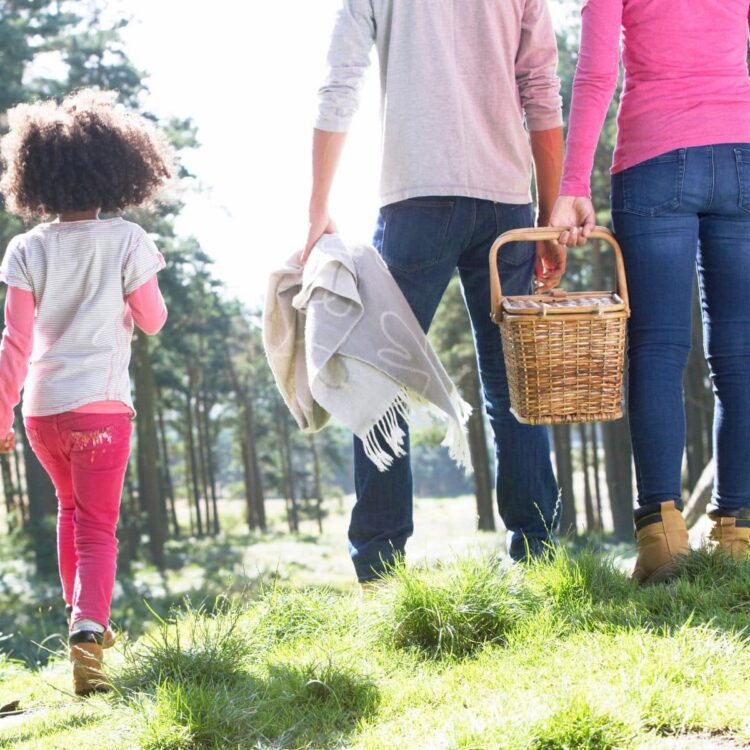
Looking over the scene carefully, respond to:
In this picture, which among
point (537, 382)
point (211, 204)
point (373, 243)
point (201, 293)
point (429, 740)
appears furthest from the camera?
point (201, 293)

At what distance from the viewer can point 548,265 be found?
11.9 ft

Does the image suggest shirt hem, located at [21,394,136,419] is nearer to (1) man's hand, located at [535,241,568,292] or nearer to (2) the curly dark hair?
(2) the curly dark hair

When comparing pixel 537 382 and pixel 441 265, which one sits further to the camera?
pixel 441 265

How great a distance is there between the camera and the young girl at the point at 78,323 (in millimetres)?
3248

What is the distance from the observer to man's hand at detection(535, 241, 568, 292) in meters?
3.56

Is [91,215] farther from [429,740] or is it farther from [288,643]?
[429,740]

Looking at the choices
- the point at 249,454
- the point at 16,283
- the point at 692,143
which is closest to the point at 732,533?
the point at 692,143

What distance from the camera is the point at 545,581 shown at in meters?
3.05

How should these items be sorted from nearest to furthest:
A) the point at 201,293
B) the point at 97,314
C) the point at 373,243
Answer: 1. the point at 97,314
2. the point at 373,243
3. the point at 201,293

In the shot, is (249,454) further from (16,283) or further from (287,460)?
(16,283)

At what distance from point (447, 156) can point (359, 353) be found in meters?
0.80

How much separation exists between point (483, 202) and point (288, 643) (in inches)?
67.5

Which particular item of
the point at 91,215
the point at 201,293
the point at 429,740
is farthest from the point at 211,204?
the point at 429,740

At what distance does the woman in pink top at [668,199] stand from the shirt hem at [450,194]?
326mm
